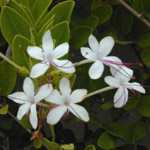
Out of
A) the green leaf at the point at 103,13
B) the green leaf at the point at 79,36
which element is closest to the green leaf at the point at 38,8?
the green leaf at the point at 79,36

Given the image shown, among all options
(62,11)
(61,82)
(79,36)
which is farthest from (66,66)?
(79,36)

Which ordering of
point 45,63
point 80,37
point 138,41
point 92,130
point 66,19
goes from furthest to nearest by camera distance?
point 92,130 < point 138,41 < point 80,37 < point 66,19 < point 45,63

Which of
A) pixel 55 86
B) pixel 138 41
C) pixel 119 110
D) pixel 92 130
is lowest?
pixel 92 130

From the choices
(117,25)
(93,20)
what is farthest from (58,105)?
(117,25)

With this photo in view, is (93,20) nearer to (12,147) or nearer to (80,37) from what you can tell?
A: (80,37)

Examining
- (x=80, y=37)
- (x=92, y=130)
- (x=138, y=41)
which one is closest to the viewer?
(x=80, y=37)

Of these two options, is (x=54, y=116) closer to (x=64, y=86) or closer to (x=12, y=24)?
(x=64, y=86)

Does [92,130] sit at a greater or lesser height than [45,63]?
lesser

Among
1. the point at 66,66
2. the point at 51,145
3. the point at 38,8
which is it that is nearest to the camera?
the point at 66,66
